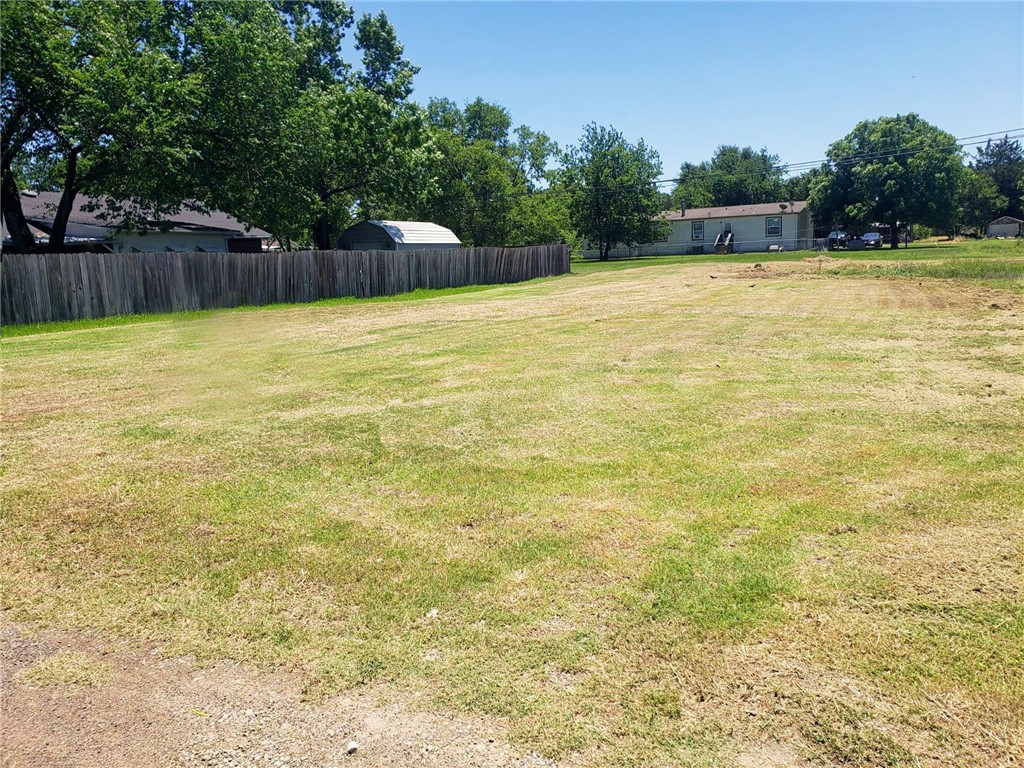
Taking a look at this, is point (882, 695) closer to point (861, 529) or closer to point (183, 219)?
point (861, 529)

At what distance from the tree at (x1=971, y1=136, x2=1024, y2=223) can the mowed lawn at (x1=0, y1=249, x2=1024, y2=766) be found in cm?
9331

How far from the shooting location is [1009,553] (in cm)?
343

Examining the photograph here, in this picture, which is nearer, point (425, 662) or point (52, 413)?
point (425, 662)

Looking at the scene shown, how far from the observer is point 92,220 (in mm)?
28000

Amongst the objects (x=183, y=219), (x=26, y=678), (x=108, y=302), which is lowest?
(x=26, y=678)

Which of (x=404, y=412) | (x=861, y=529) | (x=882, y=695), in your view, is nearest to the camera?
(x=882, y=695)

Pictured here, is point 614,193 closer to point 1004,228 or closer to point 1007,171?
point 1004,228

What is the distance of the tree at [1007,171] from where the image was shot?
84375 mm

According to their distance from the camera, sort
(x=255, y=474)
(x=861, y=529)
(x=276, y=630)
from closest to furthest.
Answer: (x=276, y=630) → (x=861, y=529) → (x=255, y=474)

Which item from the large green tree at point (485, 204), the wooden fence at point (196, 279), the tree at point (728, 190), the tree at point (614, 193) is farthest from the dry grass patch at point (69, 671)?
the tree at point (728, 190)

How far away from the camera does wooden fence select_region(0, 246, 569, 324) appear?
16.1 m

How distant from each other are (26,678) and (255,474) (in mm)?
2224

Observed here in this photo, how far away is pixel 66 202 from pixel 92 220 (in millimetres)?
7947

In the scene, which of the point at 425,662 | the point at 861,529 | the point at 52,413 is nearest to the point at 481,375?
the point at 52,413
